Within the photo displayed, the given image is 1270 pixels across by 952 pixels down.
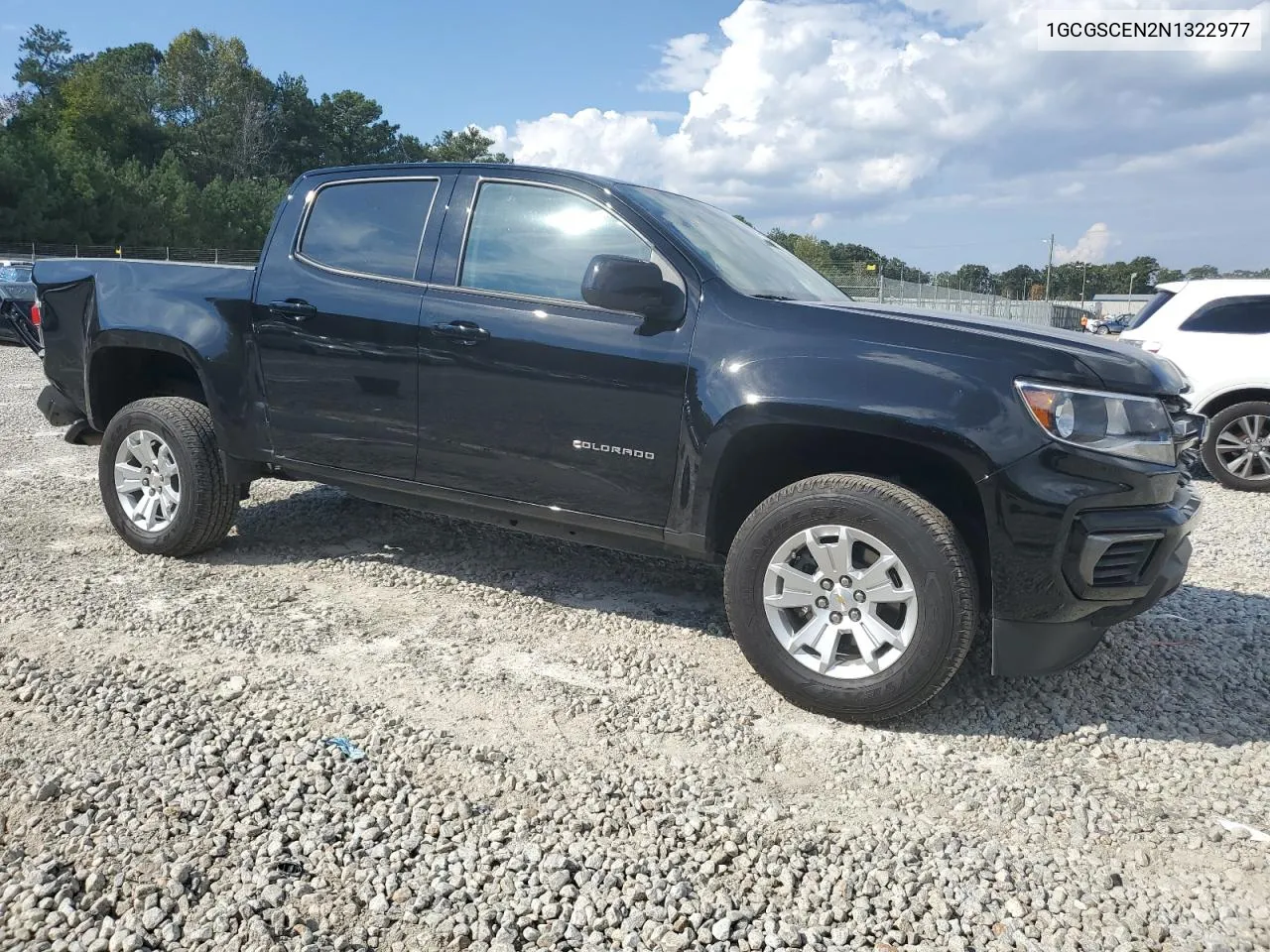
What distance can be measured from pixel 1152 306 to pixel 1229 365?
39.0 inches

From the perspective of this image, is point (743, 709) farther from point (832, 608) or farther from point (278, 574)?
point (278, 574)

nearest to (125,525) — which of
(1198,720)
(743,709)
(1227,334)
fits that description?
(743,709)

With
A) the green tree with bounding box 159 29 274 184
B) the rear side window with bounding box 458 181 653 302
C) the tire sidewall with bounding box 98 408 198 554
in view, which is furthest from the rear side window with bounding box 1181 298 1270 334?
the green tree with bounding box 159 29 274 184

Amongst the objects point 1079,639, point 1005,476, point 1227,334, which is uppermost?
point 1227,334

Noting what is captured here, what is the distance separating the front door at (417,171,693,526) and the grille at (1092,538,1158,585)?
1476mm

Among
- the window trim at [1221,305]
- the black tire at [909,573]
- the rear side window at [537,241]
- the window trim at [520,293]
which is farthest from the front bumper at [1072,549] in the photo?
the window trim at [1221,305]

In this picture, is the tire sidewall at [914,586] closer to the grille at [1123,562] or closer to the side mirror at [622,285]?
the grille at [1123,562]

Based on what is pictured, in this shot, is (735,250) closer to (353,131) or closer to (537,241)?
(537,241)

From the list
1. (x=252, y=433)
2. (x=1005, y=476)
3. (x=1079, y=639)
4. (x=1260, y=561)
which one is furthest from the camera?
(x=1260, y=561)

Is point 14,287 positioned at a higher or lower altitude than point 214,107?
lower

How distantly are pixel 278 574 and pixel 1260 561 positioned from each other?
5.44 meters

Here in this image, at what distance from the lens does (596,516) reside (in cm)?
379

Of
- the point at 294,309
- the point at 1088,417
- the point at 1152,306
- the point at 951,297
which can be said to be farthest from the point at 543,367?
the point at 951,297

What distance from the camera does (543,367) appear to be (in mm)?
3770
